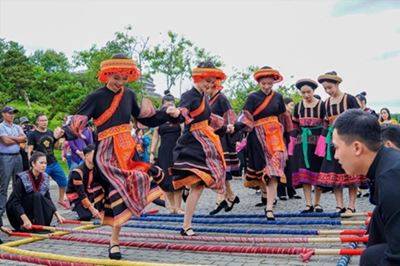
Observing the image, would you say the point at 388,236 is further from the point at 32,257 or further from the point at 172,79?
the point at 172,79

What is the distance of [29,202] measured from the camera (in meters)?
7.25

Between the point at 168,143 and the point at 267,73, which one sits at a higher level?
the point at 267,73

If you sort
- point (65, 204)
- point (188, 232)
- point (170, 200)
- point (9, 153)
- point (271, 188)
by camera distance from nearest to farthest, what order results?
point (188, 232), point (271, 188), point (9, 153), point (170, 200), point (65, 204)

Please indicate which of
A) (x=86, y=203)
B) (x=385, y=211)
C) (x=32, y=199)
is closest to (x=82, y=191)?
(x=86, y=203)

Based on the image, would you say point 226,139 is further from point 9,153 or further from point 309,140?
point 9,153

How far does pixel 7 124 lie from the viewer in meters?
8.66

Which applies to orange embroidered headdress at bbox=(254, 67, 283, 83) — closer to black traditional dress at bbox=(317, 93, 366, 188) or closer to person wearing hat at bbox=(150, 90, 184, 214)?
black traditional dress at bbox=(317, 93, 366, 188)

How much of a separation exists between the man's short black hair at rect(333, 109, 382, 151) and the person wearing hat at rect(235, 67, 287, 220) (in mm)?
4541

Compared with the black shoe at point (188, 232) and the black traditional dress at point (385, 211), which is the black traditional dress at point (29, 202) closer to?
the black shoe at point (188, 232)

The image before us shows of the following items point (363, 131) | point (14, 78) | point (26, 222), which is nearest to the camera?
point (363, 131)

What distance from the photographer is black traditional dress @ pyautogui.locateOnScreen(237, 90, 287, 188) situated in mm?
7359

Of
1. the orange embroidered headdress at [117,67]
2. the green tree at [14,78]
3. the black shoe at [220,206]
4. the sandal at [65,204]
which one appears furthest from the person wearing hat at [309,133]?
the green tree at [14,78]

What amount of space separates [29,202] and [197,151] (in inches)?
103

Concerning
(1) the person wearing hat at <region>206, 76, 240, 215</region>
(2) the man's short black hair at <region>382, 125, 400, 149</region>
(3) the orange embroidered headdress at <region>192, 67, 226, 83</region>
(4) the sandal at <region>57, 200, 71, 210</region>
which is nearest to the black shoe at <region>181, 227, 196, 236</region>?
(1) the person wearing hat at <region>206, 76, 240, 215</region>
